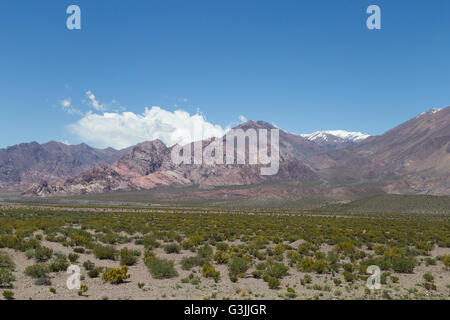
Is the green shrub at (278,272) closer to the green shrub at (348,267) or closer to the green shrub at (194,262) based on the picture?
the green shrub at (348,267)

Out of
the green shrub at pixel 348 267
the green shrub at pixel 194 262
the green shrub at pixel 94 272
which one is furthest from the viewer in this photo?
the green shrub at pixel 194 262

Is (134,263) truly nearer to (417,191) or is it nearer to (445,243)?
(445,243)

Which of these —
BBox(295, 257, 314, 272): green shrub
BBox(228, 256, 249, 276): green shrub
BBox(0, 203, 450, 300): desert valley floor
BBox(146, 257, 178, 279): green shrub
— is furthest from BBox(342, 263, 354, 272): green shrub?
BBox(146, 257, 178, 279): green shrub

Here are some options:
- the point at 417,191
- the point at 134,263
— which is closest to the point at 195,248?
the point at 134,263

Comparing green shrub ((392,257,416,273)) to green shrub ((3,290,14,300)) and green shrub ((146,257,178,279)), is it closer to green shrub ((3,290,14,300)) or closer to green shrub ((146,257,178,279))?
green shrub ((146,257,178,279))

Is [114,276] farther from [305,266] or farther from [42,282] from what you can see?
[305,266]

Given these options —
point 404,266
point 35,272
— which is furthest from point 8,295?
point 404,266
